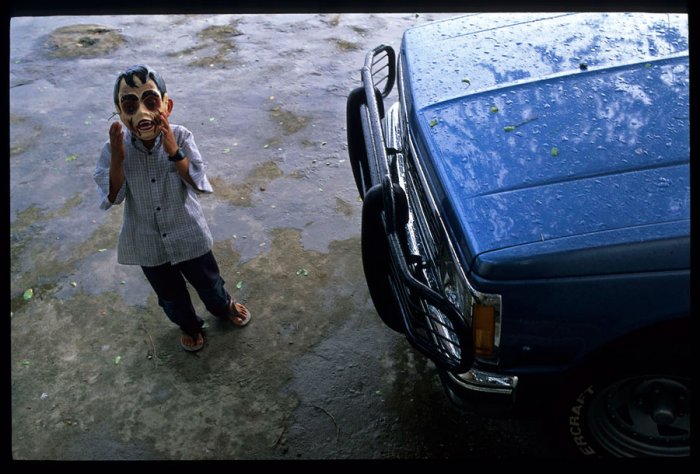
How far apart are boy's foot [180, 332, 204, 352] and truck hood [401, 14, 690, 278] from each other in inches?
65.3

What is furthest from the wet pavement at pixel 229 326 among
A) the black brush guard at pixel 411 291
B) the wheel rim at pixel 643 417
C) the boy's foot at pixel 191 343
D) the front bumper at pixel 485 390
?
the black brush guard at pixel 411 291

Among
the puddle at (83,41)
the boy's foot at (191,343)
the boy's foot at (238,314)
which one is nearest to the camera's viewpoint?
the boy's foot at (191,343)

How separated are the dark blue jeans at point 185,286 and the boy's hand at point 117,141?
0.62 metres

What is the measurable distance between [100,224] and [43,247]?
41 centimetres

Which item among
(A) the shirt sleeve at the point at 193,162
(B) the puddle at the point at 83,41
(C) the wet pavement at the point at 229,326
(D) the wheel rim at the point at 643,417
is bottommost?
(C) the wet pavement at the point at 229,326

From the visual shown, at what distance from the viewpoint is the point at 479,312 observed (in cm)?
227

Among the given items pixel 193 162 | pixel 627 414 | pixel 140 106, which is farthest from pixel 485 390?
pixel 140 106

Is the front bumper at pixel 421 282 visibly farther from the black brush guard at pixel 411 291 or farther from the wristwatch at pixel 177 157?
the wristwatch at pixel 177 157

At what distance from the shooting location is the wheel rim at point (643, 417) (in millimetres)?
2455

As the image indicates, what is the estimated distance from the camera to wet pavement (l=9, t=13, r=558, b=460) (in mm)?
3025

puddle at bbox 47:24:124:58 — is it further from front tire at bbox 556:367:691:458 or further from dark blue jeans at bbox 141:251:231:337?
front tire at bbox 556:367:691:458

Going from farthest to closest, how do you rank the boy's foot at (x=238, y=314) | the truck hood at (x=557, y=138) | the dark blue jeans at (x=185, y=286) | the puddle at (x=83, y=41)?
the puddle at (x=83, y=41) → the boy's foot at (x=238, y=314) → the dark blue jeans at (x=185, y=286) → the truck hood at (x=557, y=138)

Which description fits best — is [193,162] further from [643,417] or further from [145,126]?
[643,417]

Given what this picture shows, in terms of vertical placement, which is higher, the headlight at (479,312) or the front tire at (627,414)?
the headlight at (479,312)
